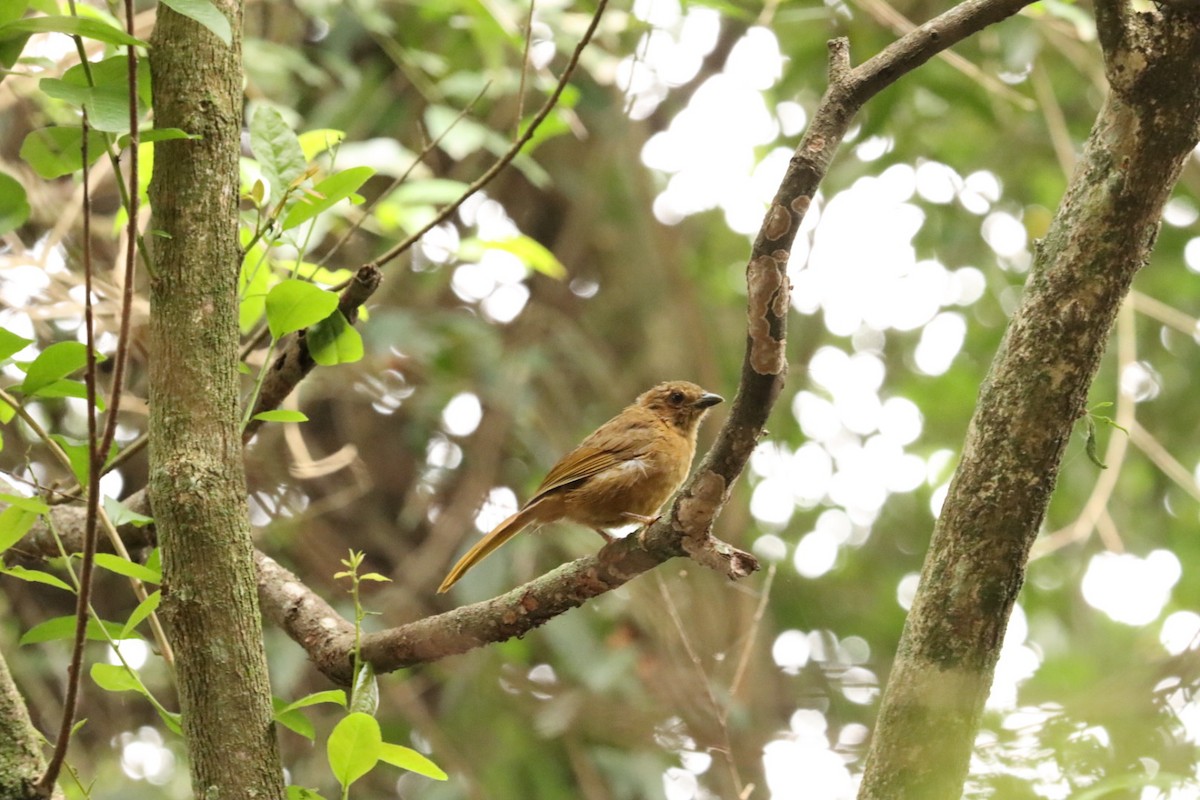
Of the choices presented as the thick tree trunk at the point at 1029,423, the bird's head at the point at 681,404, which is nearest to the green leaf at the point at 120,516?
the thick tree trunk at the point at 1029,423

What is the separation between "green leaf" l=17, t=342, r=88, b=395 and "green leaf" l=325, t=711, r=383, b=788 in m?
0.67

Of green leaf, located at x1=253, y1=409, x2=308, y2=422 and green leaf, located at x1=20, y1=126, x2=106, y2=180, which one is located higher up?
green leaf, located at x1=20, y1=126, x2=106, y2=180

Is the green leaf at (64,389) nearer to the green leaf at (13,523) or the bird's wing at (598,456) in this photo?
the green leaf at (13,523)

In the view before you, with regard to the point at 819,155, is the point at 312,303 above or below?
below

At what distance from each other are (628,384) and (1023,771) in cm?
440

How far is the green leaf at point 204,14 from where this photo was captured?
163cm

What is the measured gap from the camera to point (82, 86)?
172 centimetres

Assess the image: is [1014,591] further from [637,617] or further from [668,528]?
[637,617]

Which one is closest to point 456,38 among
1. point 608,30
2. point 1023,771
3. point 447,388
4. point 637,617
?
point 608,30

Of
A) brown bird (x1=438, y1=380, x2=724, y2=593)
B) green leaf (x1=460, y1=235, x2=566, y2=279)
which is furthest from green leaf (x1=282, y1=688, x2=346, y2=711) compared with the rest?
green leaf (x1=460, y1=235, x2=566, y2=279)

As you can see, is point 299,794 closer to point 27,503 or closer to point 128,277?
point 27,503

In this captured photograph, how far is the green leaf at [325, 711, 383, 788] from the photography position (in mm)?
1751

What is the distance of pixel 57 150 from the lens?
75.6 inches

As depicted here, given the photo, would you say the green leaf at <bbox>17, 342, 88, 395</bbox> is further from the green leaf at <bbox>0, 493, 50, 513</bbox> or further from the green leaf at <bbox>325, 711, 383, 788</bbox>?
the green leaf at <bbox>325, 711, 383, 788</bbox>
